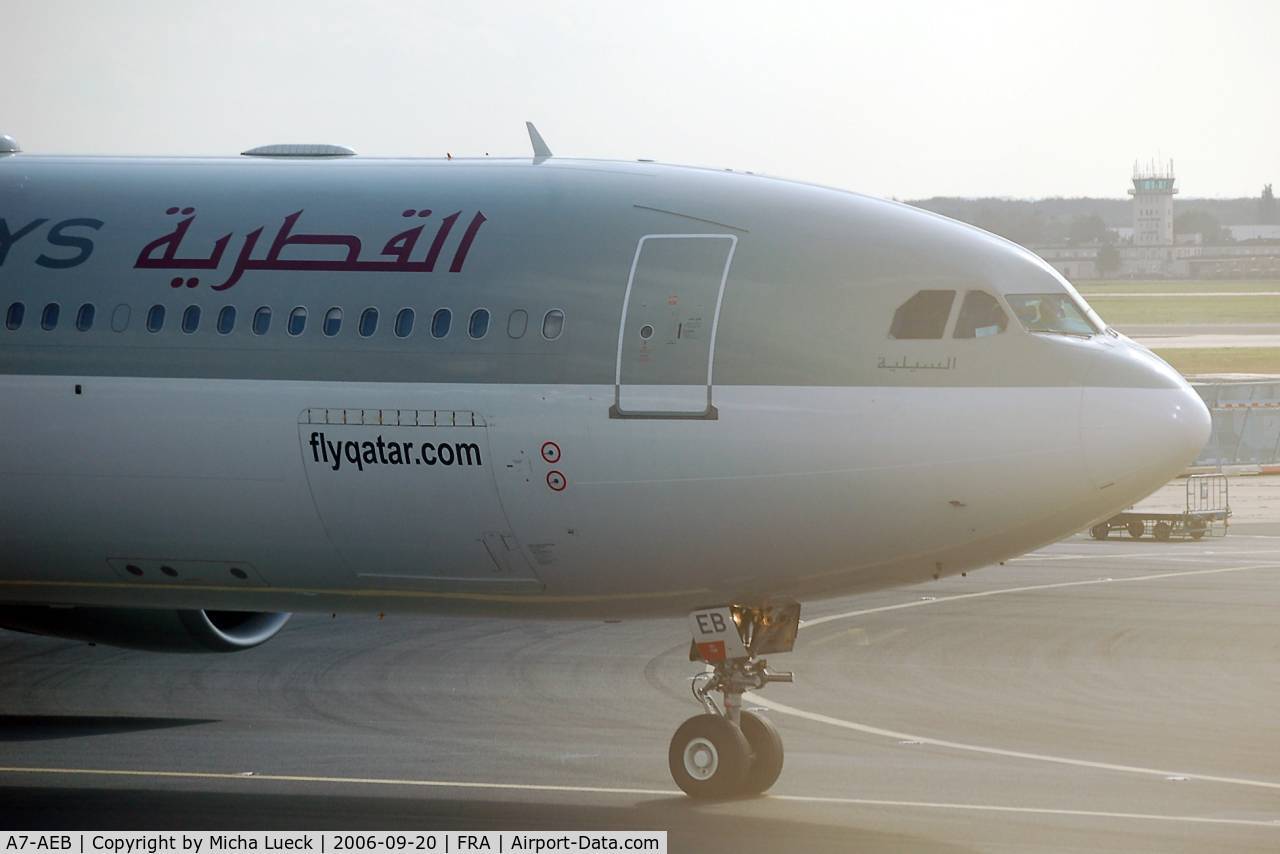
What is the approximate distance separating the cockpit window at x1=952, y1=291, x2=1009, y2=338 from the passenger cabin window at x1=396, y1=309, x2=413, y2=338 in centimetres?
482

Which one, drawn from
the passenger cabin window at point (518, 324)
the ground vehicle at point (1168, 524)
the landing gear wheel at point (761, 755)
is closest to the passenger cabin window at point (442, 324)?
the passenger cabin window at point (518, 324)

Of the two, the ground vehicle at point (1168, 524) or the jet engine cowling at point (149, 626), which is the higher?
the ground vehicle at point (1168, 524)

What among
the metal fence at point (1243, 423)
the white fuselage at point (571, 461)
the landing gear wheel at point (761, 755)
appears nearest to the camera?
the white fuselage at point (571, 461)

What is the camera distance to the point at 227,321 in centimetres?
1888

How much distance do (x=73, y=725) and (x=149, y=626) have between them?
334 cm

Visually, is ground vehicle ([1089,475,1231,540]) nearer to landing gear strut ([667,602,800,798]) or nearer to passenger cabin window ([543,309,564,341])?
landing gear strut ([667,602,800,798])

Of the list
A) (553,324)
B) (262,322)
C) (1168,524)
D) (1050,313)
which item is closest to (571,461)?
(553,324)

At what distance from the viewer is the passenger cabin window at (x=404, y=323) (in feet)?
60.0

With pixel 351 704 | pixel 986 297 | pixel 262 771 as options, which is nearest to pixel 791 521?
pixel 986 297

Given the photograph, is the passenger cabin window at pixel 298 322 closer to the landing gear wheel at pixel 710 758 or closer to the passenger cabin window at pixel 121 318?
the passenger cabin window at pixel 121 318

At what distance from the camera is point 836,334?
17312 millimetres

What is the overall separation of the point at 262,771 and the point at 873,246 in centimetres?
832

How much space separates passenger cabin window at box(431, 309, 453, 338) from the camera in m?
18.2
